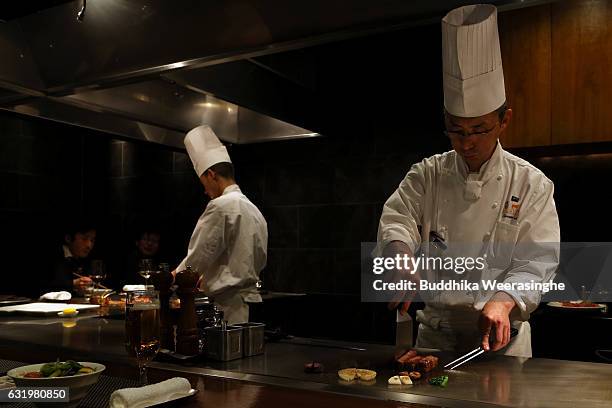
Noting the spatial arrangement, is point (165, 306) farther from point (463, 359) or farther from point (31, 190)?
point (31, 190)

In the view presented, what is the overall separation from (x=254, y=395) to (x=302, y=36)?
1.26 metres

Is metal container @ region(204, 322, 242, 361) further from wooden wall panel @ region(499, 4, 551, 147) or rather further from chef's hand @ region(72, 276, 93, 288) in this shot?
wooden wall panel @ region(499, 4, 551, 147)

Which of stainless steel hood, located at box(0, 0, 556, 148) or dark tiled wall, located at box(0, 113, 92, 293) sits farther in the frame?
dark tiled wall, located at box(0, 113, 92, 293)

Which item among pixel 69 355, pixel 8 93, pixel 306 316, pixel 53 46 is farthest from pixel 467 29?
pixel 306 316

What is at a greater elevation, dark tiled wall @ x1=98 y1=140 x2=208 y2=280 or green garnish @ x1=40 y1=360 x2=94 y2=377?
dark tiled wall @ x1=98 y1=140 x2=208 y2=280

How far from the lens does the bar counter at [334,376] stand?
1211 mm

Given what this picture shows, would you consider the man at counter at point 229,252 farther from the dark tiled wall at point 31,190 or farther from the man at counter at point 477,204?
the dark tiled wall at point 31,190

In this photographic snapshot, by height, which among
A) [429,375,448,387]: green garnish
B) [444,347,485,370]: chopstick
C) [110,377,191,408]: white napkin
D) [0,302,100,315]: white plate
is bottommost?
[0,302,100,315]: white plate

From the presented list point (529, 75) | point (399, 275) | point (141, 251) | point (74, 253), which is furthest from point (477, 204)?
point (74, 253)

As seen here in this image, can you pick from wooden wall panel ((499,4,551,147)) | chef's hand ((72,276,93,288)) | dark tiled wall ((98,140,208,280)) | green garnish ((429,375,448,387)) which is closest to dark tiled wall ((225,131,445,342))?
dark tiled wall ((98,140,208,280))

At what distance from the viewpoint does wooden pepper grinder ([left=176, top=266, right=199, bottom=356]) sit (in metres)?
1.54

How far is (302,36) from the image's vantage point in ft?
6.57

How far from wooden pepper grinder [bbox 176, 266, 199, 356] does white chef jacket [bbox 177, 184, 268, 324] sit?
55.4 inches

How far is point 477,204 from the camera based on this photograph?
2.03 meters
